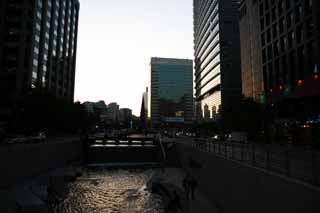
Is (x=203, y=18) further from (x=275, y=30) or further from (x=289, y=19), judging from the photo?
(x=289, y=19)

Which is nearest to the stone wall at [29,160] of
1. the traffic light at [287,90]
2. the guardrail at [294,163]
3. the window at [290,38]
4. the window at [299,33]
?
the guardrail at [294,163]

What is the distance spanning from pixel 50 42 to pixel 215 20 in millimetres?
71949

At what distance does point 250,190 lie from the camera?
14.9 meters

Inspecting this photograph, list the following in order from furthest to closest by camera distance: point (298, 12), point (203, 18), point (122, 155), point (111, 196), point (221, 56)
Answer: point (203, 18)
point (221, 56)
point (122, 155)
point (298, 12)
point (111, 196)

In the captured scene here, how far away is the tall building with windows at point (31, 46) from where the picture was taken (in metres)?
79.5

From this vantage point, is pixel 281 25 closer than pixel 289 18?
No

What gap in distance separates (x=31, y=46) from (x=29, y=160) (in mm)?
60533

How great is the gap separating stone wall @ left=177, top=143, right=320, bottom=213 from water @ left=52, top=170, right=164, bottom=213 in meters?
5.75

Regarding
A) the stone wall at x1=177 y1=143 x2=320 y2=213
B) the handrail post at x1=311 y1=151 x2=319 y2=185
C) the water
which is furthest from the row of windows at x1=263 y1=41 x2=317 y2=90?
the handrail post at x1=311 y1=151 x2=319 y2=185

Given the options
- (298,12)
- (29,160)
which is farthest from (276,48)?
(29,160)

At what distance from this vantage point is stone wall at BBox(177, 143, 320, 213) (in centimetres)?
1029

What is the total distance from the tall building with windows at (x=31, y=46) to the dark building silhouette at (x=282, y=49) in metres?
56.4

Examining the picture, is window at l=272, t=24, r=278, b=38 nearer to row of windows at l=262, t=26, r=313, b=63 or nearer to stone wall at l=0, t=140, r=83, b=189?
row of windows at l=262, t=26, r=313, b=63


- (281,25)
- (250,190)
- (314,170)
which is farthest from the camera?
(281,25)
